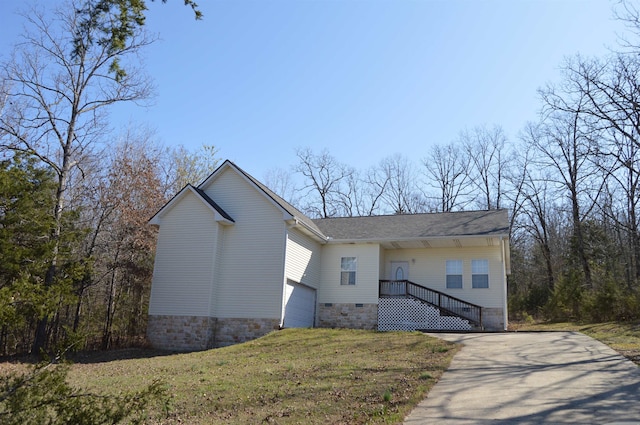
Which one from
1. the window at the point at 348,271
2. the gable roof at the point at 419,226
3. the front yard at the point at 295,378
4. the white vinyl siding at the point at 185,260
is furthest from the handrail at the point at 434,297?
the white vinyl siding at the point at 185,260

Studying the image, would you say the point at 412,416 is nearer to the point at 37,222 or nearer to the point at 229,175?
the point at 37,222

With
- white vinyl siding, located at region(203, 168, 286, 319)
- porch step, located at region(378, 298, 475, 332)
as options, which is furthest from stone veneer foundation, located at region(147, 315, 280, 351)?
porch step, located at region(378, 298, 475, 332)

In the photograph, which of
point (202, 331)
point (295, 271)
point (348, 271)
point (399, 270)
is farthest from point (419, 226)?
point (202, 331)

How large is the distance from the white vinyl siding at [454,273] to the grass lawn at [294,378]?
19.3 ft

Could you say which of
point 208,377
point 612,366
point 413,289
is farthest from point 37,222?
point 413,289

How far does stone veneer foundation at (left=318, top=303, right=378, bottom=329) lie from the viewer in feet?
68.1

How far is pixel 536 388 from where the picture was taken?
8258 millimetres

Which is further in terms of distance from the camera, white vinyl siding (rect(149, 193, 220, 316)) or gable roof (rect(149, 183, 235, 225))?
gable roof (rect(149, 183, 235, 225))

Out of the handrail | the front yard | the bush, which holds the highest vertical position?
the handrail

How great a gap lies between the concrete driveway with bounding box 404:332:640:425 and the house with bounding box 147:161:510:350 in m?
8.05

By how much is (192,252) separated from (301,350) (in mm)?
7542

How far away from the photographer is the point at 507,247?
21.7 meters

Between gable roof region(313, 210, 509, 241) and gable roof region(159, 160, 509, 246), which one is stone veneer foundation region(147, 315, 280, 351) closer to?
gable roof region(159, 160, 509, 246)

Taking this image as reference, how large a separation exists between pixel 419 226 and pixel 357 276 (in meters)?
3.63
